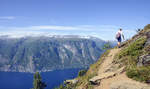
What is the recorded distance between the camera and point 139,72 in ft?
54.6

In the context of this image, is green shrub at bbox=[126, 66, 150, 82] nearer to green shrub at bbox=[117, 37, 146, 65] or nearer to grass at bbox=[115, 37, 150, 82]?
grass at bbox=[115, 37, 150, 82]

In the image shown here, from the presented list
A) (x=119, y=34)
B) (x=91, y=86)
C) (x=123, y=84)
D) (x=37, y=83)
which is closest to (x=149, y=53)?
(x=123, y=84)

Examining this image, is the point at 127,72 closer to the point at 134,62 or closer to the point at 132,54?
the point at 134,62

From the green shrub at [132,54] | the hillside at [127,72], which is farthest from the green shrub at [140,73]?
the green shrub at [132,54]

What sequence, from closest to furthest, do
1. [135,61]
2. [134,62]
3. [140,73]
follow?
[140,73] → [134,62] → [135,61]

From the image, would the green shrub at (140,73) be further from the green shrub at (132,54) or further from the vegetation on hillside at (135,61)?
the green shrub at (132,54)

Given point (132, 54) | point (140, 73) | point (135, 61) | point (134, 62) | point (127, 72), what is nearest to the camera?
point (140, 73)

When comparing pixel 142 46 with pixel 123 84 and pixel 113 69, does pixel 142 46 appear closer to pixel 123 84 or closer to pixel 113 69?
pixel 113 69

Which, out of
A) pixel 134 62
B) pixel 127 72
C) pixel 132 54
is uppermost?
pixel 132 54

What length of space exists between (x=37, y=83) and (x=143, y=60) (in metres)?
84.3

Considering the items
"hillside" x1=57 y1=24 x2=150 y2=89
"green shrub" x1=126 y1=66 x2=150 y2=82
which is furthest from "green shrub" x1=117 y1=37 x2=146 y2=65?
"green shrub" x1=126 y1=66 x2=150 y2=82

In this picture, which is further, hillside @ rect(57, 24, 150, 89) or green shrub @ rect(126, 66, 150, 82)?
green shrub @ rect(126, 66, 150, 82)

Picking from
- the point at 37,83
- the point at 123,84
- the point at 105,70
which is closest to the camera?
the point at 123,84

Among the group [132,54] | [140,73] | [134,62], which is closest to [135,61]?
[134,62]
